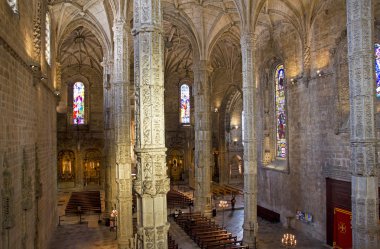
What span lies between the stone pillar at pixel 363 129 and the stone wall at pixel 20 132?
10140mm

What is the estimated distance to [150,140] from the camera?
8078mm

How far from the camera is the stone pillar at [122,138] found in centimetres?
1549

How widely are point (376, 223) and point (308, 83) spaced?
11.1 m

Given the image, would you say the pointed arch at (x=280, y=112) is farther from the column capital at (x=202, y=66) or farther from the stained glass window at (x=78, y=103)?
the stained glass window at (x=78, y=103)

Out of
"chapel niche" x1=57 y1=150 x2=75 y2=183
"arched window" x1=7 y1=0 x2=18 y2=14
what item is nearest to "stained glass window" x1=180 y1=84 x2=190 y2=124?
"chapel niche" x1=57 y1=150 x2=75 y2=183

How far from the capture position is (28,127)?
12883 millimetres

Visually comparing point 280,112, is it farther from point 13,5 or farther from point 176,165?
point 176,165

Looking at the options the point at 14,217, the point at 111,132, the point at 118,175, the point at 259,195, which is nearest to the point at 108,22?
the point at 111,132

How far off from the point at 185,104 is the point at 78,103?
11594mm

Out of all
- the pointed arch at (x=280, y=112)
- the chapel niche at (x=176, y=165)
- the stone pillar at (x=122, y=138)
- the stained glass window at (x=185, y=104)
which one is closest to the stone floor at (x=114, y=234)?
the stone pillar at (x=122, y=138)

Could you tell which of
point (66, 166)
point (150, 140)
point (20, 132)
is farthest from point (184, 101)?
point (150, 140)

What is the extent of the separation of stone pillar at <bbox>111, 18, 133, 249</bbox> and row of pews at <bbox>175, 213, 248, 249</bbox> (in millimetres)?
4252

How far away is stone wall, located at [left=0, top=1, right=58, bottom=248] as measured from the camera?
30.2ft

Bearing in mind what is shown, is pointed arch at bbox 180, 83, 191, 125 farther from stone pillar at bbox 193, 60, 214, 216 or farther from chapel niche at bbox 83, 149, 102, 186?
stone pillar at bbox 193, 60, 214, 216
